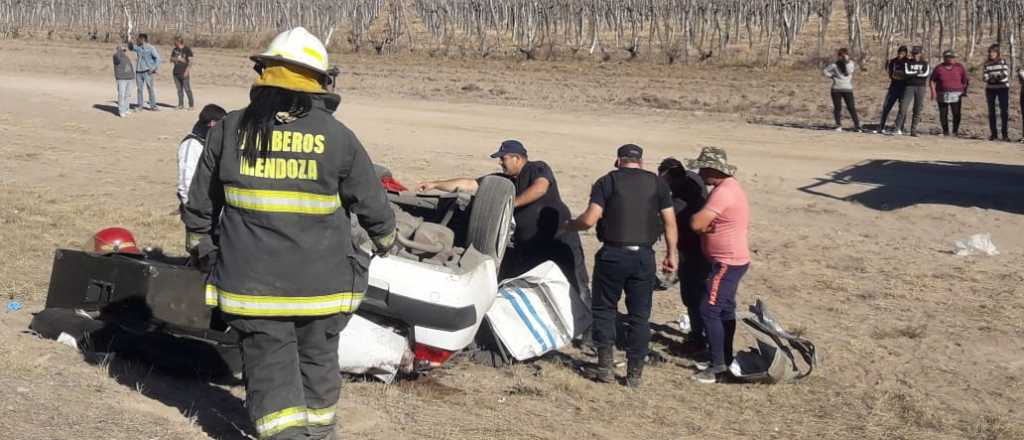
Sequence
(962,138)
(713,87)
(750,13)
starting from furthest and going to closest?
(750,13) < (713,87) < (962,138)

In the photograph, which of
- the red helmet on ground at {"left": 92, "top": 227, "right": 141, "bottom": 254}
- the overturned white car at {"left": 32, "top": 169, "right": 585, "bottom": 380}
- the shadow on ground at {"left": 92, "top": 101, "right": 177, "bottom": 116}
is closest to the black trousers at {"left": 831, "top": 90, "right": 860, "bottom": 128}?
the shadow on ground at {"left": 92, "top": 101, "right": 177, "bottom": 116}

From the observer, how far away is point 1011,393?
7547mm

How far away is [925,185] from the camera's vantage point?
1525cm

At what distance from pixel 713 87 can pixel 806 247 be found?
14.7 meters

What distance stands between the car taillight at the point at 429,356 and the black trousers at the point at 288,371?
5.63 ft

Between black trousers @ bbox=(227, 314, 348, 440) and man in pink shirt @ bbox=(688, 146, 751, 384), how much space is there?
321cm

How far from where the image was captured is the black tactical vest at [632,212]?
720 cm

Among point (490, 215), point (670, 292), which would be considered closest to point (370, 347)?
point (490, 215)

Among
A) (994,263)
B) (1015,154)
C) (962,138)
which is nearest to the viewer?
(994,263)

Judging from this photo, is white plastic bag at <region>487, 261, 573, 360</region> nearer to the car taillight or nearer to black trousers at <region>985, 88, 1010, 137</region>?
the car taillight

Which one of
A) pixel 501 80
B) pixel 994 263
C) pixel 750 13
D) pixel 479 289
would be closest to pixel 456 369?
pixel 479 289

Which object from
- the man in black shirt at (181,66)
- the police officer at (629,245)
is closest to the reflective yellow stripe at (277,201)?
the police officer at (629,245)

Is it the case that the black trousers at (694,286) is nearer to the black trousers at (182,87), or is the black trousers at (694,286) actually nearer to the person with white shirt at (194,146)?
the person with white shirt at (194,146)

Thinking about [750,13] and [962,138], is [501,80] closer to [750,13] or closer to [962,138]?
[750,13]
